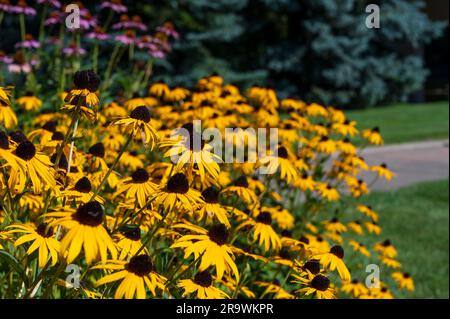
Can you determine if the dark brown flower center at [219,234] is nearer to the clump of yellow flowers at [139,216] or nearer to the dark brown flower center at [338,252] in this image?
the clump of yellow flowers at [139,216]

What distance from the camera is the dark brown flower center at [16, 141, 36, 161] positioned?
1.91m

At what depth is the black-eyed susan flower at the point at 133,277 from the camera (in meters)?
1.62

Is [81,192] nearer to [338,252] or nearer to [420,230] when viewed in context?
[338,252]

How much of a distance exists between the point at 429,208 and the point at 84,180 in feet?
21.4

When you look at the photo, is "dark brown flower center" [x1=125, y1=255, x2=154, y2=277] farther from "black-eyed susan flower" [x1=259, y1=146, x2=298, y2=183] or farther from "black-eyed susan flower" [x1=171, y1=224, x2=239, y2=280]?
"black-eyed susan flower" [x1=259, y1=146, x2=298, y2=183]

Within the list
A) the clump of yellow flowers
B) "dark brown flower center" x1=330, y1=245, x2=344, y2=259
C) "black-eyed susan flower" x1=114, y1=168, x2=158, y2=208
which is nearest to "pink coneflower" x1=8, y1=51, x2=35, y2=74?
the clump of yellow flowers

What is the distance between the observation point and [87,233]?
156 cm

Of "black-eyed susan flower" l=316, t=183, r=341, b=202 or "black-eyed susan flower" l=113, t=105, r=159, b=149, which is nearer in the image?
"black-eyed susan flower" l=113, t=105, r=159, b=149

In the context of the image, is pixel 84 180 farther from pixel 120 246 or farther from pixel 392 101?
pixel 392 101

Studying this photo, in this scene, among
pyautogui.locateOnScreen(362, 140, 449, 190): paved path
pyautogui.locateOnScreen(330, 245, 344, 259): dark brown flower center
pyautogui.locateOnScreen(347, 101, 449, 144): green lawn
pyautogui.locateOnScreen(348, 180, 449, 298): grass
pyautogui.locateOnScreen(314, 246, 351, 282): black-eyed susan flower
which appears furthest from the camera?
pyautogui.locateOnScreen(347, 101, 449, 144): green lawn

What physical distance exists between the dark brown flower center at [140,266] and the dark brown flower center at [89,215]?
0.18 m

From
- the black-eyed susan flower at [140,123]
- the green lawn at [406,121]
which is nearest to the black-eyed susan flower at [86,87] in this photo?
the black-eyed susan flower at [140,123]

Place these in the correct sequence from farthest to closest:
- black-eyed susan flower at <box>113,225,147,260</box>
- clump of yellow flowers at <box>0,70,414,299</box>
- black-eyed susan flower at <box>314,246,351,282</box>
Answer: black-eyed susan flower at <box>314,246,351,282</box> < black-eyed susan flower at <box>113,225,147,260</box> < clump of yellow flowers at <box>0,70,414,299</box>
